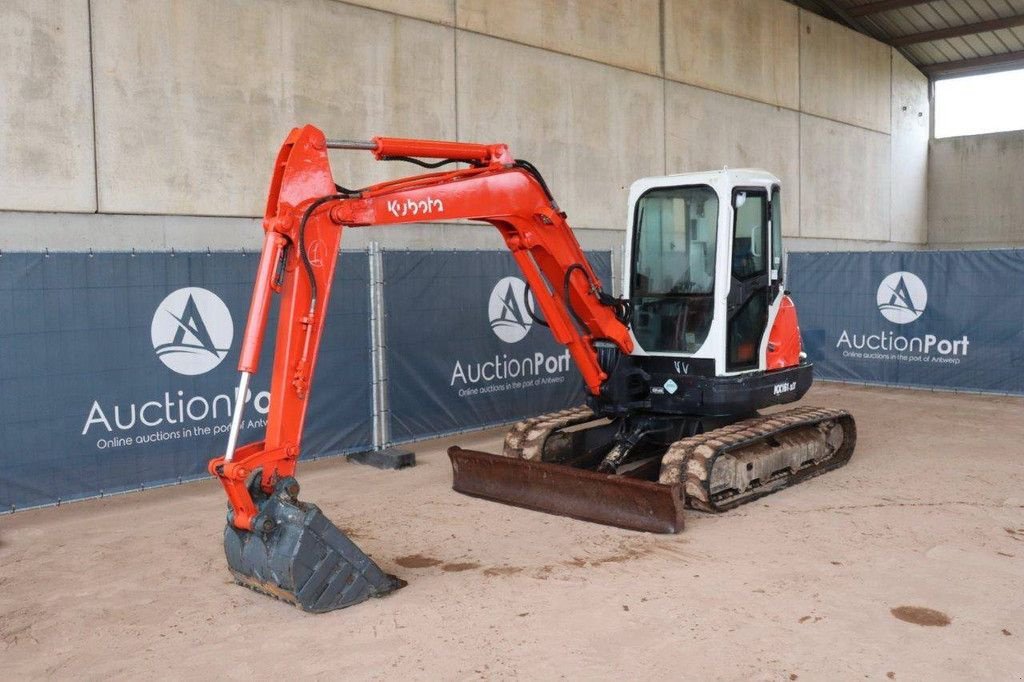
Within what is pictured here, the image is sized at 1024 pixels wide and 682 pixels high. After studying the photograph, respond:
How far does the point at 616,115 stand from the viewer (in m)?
14.4

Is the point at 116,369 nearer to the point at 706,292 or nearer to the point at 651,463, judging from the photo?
the point at 651,463

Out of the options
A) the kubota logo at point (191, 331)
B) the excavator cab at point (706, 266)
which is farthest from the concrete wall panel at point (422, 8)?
the excavator cab at point (706, 266)

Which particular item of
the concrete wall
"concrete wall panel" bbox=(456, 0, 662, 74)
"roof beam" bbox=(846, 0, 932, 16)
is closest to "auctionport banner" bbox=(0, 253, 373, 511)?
the concrete wall

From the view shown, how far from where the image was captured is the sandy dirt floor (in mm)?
4609

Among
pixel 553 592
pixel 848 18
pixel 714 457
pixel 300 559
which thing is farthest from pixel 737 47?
pixel 300 559

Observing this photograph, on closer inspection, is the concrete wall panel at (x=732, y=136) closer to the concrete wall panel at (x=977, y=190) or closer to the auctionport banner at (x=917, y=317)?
the auctionport banner at (x=917, y=317)

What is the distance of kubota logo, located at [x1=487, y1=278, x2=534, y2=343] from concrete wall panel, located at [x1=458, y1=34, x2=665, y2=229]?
2.68 m

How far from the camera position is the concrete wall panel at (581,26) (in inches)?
488

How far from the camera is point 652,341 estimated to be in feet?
25.8

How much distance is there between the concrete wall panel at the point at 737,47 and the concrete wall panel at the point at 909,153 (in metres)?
5.14

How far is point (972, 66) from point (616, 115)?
44.8ft

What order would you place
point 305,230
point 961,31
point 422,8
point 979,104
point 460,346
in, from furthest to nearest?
point 979,104, point 961,31, point 422,8, point 460,346, point 305,230

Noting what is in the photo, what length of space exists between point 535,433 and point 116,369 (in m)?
3.61

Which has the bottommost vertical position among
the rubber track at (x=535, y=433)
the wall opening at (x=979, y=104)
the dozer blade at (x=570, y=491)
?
the dozer blade at (x=570, y=491)
